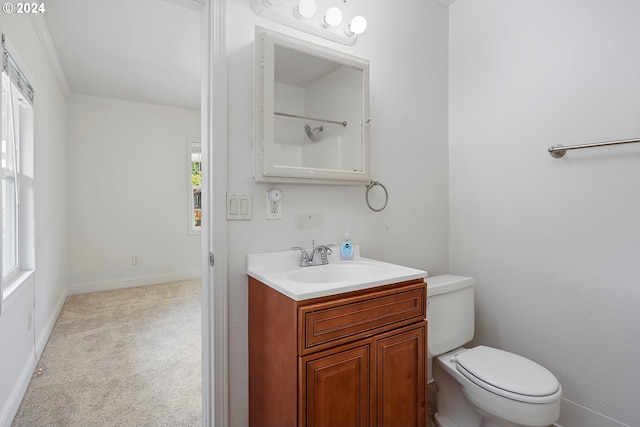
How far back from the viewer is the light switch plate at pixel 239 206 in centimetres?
141

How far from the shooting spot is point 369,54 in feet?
5.96

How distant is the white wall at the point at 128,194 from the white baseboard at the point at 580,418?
4.37 meters

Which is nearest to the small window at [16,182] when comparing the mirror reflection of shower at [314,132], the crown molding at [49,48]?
the crown molding at [49,48]

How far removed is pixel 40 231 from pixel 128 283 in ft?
6.31

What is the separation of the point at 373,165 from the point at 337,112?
0.37 meters

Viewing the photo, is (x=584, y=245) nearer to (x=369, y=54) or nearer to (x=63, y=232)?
(x=369, y=54)

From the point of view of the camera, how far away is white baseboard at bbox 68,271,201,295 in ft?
13.1

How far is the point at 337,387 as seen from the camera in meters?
1.12

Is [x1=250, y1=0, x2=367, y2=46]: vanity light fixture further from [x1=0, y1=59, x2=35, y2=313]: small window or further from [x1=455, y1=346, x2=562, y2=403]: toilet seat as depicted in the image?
[x1=455, y1=346, x2=562, y2=403]: toilet seat

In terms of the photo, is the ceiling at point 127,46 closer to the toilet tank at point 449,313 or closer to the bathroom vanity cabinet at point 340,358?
the bathroom vanity cabinet at point 340,358

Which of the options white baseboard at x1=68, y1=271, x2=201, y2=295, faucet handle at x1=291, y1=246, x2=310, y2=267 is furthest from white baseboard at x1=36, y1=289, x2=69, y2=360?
faucet handle at x1=291, y1=246, x2=310, y2=267

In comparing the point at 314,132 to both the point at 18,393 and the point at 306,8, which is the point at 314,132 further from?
the point at 18,393

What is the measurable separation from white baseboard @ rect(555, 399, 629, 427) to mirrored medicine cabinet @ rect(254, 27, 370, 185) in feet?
4.98

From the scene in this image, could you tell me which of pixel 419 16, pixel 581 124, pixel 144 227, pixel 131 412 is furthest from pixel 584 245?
pixel 144 227
